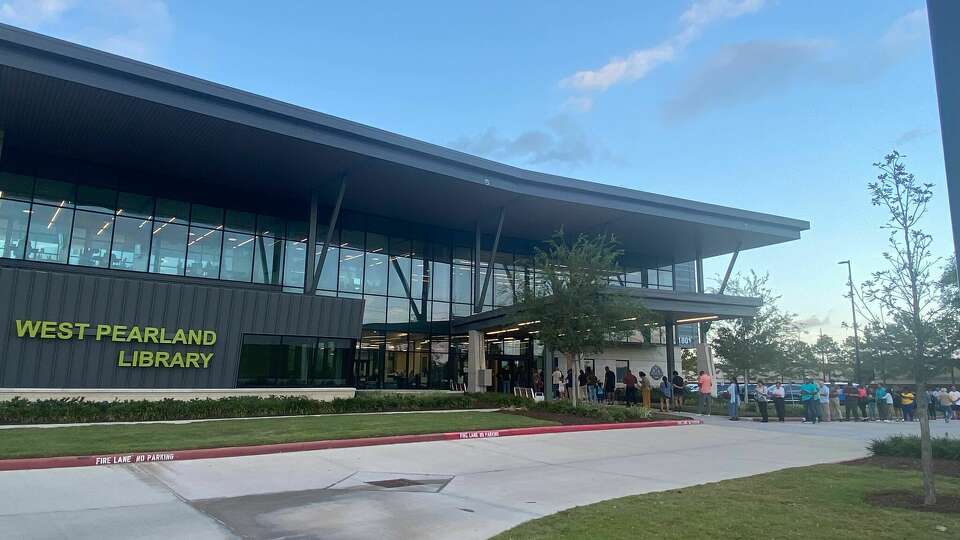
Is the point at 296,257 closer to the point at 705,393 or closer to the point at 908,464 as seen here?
the point at 705,393

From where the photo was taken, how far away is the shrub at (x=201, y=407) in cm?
1625

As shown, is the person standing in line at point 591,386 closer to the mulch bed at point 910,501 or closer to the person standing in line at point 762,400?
the person standing in line at point 762,400

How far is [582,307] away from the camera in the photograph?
2198 centimetres

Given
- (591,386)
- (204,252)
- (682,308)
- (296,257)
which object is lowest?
(591,386)

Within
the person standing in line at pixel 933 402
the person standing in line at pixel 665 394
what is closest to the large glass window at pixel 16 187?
the person standing in line at pixel 665 394

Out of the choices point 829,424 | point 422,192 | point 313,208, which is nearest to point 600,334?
point 829,424

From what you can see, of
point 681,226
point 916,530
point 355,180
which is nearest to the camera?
point 916,530

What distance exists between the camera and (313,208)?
1058 inches

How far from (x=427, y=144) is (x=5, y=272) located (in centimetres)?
1407

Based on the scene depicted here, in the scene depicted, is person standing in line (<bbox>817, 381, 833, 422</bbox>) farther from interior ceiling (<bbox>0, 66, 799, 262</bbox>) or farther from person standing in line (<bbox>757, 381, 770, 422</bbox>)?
interior ceiling (<bbox>0, 66, 799, 262</bbox>)

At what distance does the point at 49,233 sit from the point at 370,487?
2073cm

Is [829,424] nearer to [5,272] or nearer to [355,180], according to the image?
[355,180]

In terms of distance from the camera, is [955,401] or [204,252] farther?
[955,401]

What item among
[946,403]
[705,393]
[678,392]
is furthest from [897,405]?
[678,392]
